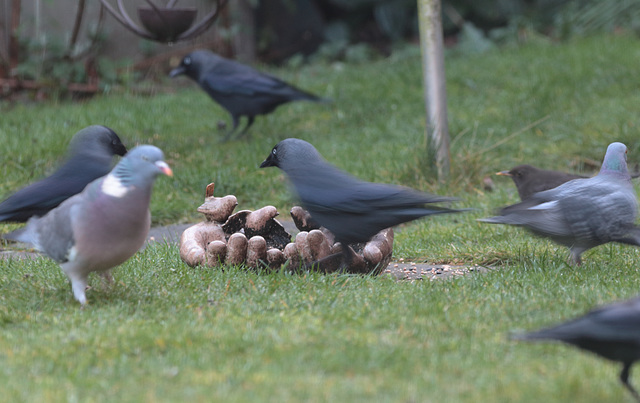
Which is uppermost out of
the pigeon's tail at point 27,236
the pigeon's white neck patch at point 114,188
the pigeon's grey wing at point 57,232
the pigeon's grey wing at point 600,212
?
the pigeon's white neck patch at point 114,188

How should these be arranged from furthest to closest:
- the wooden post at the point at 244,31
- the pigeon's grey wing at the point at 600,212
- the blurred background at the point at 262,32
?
the wooden post at the point at 244,31
the blurred background at the point at 262,32
the pigeon's grey wing at the point at 600,212

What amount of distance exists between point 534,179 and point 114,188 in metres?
3.53

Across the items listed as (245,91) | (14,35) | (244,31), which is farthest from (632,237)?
(244,31)

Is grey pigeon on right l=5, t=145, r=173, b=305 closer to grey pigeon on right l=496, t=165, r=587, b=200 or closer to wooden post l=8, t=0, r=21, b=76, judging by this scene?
grey pigeon on right l=496, t=165, r=587, b=200

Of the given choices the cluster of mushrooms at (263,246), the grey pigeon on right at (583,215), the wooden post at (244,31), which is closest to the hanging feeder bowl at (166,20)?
the cluster of mushrooms at (263,246)

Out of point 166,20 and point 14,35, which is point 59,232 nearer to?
point 166,20

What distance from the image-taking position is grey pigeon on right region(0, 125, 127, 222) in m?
4.46

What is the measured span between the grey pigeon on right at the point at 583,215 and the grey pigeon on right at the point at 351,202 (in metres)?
0.54

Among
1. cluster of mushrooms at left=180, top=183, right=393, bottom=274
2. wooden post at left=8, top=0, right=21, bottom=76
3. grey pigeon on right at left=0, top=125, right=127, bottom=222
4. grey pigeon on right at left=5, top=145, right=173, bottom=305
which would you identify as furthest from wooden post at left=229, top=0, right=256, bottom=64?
grey pigeon on right at left=5, top=145, right=173, bottom=305

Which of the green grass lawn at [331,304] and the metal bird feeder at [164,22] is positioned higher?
the metal bird feeder at [164,22]

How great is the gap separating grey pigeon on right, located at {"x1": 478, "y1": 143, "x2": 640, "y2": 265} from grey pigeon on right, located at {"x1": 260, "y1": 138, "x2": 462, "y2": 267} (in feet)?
1.79

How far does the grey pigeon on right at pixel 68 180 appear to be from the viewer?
446cm

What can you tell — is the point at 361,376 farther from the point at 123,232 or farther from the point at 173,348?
the point at 123,232

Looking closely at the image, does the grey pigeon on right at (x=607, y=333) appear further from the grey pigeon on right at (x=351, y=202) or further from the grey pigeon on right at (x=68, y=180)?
the grey pigeon on right at (x=68, y=180)
